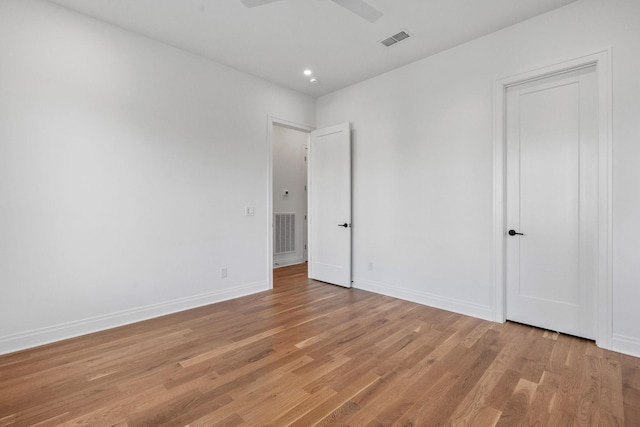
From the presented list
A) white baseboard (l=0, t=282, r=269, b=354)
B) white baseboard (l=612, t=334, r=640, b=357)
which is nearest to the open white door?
white baseboard (l=0, t=282, r=269, b=354)

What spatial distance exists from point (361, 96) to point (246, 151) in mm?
1736

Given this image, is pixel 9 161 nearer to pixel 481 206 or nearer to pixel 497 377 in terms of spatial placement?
pixel 497 377

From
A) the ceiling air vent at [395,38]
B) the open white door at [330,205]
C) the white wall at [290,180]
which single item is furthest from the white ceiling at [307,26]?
the white wall at [290,180]

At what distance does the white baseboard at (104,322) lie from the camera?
99.0 inches

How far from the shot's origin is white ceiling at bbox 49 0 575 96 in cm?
Result: 268

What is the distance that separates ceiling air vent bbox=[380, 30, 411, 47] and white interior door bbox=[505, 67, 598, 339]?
45.6 inches

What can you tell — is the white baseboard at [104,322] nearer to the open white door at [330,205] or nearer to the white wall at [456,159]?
the open white door at [330,205]

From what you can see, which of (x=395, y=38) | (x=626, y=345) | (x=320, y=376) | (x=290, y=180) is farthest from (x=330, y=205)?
(x=626, y=345)

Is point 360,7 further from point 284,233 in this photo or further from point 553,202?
point 284,233

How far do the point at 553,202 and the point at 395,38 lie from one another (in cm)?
219

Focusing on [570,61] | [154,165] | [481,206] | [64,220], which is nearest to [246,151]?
[154,165]

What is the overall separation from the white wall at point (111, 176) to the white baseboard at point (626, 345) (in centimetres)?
362

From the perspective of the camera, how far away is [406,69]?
379 centimetres

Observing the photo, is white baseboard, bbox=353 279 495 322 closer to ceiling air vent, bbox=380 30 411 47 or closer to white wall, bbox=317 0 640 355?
white wall, bbox=317 0 640 355
